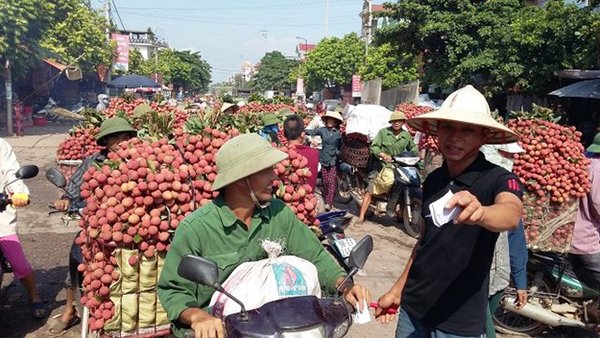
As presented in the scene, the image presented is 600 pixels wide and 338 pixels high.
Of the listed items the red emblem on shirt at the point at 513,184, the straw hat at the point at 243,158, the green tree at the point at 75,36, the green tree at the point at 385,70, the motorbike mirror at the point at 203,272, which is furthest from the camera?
the green tree at the point at 385,70

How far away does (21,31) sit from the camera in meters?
18.5

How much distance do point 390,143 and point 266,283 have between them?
19.0 ft

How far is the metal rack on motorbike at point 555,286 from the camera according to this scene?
424 centimetres

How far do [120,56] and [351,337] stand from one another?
34.0 m

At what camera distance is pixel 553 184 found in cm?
438

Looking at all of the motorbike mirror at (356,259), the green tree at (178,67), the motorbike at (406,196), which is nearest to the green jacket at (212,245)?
the motorbike mirror at (356,259)

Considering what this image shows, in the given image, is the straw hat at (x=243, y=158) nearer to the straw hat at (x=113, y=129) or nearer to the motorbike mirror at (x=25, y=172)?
the motorbike mirror at (x=25, y=172)

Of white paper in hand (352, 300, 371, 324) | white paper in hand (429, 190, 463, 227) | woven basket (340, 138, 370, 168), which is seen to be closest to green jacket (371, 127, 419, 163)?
woven basket (340, 138, 370, 168)

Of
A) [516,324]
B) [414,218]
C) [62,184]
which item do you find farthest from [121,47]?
[516,324]

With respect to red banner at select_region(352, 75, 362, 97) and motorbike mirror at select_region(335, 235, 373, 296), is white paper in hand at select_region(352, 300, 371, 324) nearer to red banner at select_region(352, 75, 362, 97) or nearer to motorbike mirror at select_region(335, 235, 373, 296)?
motorbike mirror at select_region(335, 235, 373, 296)

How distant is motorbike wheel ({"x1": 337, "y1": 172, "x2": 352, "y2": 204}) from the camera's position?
30.5 feet

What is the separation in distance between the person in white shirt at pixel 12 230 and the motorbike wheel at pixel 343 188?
5.80 meters

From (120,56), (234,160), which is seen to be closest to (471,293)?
(234,160)

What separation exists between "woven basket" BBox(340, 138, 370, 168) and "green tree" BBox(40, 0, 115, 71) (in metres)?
21.1
